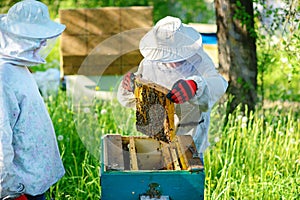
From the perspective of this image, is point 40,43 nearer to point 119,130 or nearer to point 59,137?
point 59,137

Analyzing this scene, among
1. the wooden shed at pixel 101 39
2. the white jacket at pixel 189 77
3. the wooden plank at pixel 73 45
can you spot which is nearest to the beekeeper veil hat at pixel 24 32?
the white jacket at pixel 189 77

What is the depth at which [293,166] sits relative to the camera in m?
3.88

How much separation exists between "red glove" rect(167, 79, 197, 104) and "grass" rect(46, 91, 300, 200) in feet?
2.85

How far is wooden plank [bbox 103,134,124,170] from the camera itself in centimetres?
259

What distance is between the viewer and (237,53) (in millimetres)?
4867

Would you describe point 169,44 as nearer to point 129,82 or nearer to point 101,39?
point 129,82

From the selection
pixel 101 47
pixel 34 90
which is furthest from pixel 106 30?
pixel 34 90

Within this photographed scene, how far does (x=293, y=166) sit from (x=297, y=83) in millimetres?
2832

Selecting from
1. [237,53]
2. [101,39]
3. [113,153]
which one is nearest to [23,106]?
[113,153]

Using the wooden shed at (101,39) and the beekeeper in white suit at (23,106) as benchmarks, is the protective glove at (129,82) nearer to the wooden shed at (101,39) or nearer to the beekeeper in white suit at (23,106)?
the beekeeper in white suit at (23,106)

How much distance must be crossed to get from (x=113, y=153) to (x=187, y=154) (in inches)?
14.0

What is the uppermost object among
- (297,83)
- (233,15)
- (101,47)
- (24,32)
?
(24,32)

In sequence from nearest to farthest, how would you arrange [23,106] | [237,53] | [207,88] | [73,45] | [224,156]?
1. [23,106]
2. [207,88]
3. [224,156]
4. [237,53]
5. [73,45]

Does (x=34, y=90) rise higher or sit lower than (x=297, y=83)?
higher
